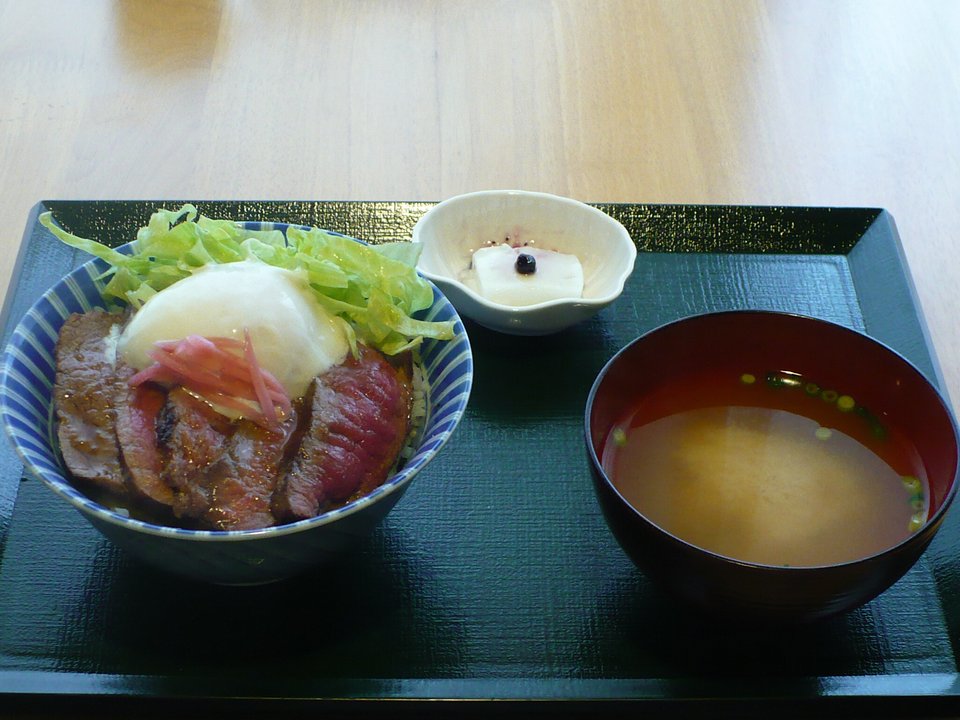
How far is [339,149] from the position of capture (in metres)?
2.38

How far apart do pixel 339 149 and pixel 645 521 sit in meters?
1.51

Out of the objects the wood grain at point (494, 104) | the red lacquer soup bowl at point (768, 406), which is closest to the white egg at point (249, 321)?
the red lacquer soup bowl at point (768, 406)

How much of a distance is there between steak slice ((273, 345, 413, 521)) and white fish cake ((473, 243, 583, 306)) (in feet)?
1.13

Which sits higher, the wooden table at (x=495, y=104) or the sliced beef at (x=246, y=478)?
the sliced beef at (x=246, y=478)

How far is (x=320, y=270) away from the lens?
144 cm

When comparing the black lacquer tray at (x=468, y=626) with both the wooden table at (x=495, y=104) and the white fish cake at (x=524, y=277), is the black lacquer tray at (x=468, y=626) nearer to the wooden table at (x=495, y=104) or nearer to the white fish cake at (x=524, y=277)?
the white fish cake at (x=524, y=277)

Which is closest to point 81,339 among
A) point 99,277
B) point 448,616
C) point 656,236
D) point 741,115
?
point 99,277

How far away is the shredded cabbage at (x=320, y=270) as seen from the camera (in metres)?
1.45

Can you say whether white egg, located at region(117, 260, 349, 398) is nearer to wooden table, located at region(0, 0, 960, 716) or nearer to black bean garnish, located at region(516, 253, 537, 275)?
black bean garnish, located at region(516, 253, 537, 275)

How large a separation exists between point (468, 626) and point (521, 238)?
33.4 inches

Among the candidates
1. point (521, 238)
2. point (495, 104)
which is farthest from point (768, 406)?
point (495, 104)

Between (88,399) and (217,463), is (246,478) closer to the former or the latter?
(217,463)

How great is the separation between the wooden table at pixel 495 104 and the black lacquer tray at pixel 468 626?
2.74ft

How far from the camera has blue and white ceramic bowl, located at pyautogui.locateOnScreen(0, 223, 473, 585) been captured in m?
1.15
